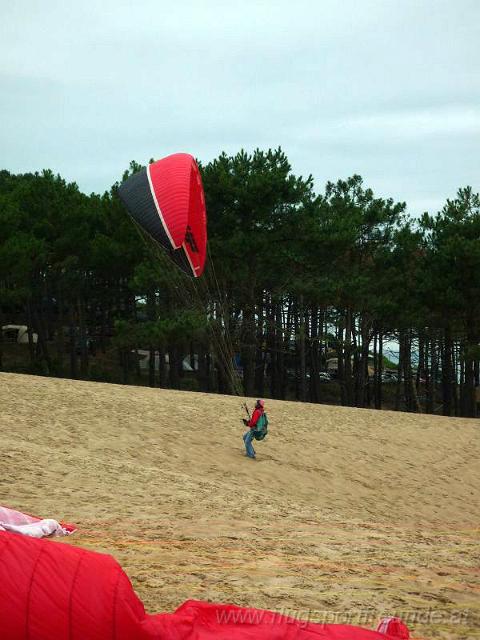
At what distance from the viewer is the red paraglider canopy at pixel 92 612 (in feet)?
18.0

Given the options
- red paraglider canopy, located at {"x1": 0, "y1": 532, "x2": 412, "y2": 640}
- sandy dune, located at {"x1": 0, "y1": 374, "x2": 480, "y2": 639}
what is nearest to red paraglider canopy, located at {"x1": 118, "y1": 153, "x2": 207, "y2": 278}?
sandy dune, located at {"x1": 0, "y1": 374, "x2": 480, "y2": 639}

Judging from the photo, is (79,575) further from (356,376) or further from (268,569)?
(356,376)

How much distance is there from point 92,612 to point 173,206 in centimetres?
1267

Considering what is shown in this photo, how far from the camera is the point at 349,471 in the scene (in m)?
18.9

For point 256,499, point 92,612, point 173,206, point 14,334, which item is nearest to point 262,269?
point 173,206

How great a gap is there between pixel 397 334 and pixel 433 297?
Answer: 1119cm

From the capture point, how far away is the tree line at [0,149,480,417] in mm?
35625

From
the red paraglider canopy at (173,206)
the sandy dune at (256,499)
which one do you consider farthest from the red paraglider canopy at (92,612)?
the red paraglider canopy at (173,206)

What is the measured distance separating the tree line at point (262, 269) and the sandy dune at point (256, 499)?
1044 cm

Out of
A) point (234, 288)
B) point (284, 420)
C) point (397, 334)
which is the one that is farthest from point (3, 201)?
point (397, 334)

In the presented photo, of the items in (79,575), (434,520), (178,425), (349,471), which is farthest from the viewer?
(178,425)

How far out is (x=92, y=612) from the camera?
5.54 m

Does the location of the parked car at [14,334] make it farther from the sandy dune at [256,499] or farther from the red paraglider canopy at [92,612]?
the red paraglider canopy at [92,612]

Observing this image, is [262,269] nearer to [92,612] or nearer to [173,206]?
[173,206]
